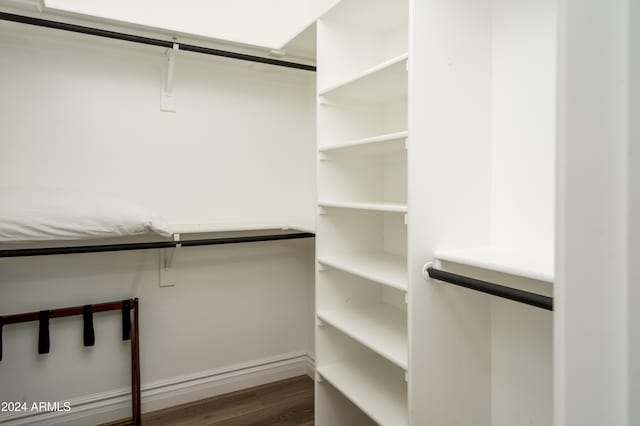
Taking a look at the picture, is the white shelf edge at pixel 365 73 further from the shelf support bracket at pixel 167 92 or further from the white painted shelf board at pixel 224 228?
the shelf support bracket at pixel 167 92

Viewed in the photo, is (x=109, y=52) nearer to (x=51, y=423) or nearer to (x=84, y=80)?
(x=84, y=80)

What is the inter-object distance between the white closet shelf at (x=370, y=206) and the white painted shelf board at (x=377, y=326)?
0.53 meters

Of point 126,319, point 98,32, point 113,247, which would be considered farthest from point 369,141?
point 126,319

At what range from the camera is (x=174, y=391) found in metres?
2.22

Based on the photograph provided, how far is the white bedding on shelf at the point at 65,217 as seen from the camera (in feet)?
5.17

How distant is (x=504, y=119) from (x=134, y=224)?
162 centimetres

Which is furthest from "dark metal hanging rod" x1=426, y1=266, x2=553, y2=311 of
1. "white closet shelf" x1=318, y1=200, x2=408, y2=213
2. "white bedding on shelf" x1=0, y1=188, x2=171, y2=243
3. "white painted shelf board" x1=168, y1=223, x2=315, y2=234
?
"white bedding on shelf" x1=0, y1=188, x2=171, y2=243

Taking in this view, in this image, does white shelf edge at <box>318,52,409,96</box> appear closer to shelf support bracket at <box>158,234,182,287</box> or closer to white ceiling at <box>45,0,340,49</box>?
white ceiling at <box>45,0,340,49</box>

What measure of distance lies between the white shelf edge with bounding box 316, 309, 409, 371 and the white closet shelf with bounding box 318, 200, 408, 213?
1.75ft

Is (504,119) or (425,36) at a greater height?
(425,36)

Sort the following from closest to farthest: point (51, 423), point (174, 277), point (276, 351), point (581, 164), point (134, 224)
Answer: point (581, 164) < point (134, 224) < point (51, 423) < point (174, 277) < point (276, 351)

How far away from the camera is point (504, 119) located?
1.38 m

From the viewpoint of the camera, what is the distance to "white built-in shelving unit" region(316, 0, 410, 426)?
5.75 feet

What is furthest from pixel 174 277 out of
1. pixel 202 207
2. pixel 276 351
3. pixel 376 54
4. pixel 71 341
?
pixel 376 54
